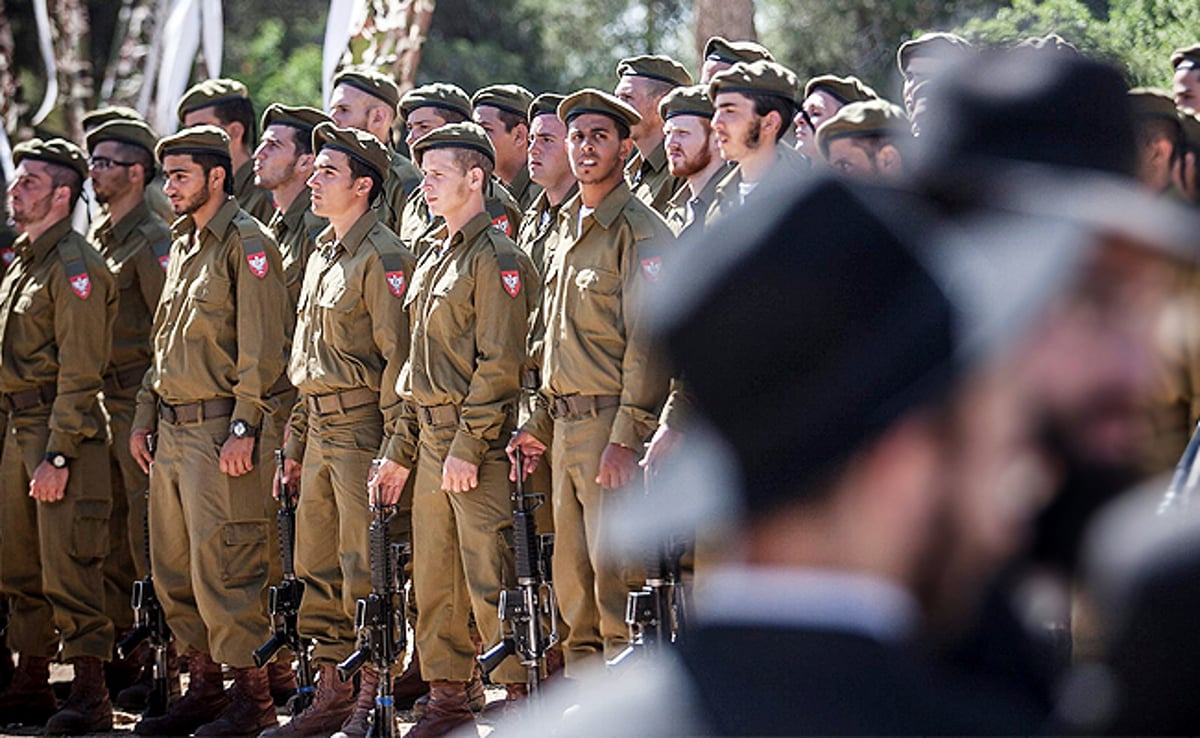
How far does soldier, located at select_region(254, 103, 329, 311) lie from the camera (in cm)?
759

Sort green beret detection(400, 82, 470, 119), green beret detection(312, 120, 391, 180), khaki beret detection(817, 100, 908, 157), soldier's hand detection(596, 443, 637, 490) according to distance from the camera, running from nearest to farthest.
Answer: khaki beret detection(817, 100, 908, 157)
soldier's hand detection(596, 443, 637, 490)
green beret detection(312, 120, 391, 180)
green beret detection(400, 82, 470, 119)

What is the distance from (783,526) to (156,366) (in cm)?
626

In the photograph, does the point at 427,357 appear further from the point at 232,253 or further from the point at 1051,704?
the point at 1051,704

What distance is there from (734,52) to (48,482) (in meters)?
3.40

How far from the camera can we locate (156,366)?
23.9 ft

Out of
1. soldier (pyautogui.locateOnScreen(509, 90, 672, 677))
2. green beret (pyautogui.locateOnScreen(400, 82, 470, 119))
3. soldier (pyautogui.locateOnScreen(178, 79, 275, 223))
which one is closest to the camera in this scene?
soldier (pyautogui.locateOnScreen(509, 90, 672, 677))

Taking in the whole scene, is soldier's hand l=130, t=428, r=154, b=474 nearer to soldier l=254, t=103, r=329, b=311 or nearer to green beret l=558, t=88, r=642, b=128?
soldier l=254, t=103, r=329, b=311

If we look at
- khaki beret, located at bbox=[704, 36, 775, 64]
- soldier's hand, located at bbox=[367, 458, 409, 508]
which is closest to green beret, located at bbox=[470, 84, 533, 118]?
khaki beret, located at bbox=[704, 36, 775, 64]

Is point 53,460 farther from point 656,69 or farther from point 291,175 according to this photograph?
point 656,69

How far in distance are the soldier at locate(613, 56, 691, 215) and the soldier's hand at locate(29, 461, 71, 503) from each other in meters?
2.74

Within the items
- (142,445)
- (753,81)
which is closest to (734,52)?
(753,81)

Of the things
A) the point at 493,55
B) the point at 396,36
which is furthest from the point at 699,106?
the point at 493,55

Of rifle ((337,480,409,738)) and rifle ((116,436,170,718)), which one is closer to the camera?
rifle ((337,480,409,738))

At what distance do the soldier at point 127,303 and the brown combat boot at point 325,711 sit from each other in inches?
54.8
